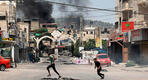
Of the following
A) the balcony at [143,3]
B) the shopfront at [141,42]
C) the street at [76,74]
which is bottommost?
the street at [76,74]

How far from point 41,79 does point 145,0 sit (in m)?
23.4

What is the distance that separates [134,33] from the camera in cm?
4091

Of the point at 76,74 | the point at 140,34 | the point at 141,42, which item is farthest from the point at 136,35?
the point at 76,74

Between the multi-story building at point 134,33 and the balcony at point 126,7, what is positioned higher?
the balcony at point 126,7

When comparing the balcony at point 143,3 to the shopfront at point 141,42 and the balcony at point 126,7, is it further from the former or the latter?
the balcony at point 126,7

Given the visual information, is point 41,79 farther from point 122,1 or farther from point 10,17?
point 10,17

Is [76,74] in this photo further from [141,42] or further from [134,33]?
[134,33]

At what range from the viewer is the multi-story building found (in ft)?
129

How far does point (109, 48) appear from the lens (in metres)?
65.9

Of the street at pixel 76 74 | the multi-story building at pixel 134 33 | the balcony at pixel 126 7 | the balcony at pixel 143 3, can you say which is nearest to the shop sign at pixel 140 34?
the multi-story building at pixel 134 33

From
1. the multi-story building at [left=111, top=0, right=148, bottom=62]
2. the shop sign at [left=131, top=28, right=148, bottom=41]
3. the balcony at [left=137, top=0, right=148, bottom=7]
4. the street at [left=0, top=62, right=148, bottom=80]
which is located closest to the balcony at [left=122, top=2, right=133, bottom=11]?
the multi-story building at [left=111, top=0, right=148, bottom=62]

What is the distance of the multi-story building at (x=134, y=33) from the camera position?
39.3 m

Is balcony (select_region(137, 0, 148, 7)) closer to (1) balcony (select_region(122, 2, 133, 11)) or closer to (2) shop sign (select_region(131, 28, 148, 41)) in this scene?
(2) shop sign (select_region(131, 28, 148, 41))

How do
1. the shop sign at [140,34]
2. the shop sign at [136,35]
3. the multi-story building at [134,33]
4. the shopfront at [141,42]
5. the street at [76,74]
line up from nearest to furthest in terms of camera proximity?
the street at [76,74], the shop sign at [140,34], the shopfront at [141,42], the shop sign at [136,35], the multi-story building at [134,33]
